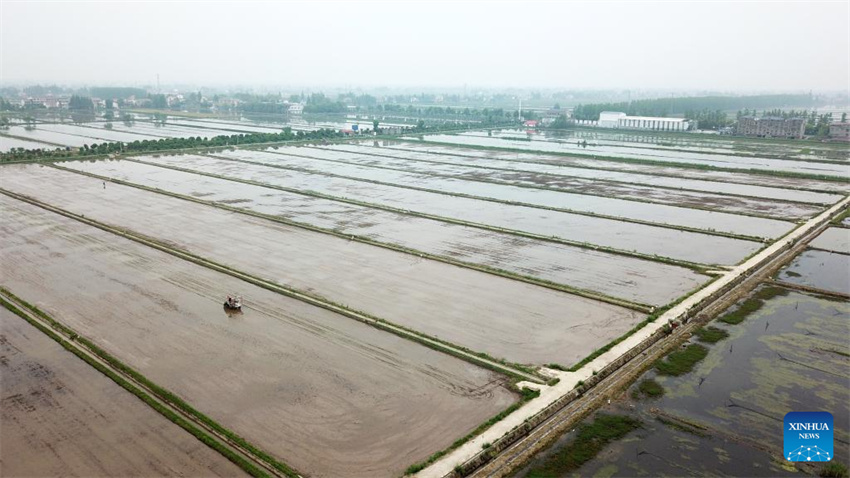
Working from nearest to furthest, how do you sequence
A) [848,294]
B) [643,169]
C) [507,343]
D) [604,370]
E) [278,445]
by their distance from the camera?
[278,445]
[604,370]
[507,343]
[848,294]
[643,169]

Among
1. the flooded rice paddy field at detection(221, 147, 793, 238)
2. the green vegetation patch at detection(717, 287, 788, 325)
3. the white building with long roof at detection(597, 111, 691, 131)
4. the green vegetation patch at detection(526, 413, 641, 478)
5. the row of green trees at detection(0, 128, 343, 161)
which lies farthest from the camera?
the white building with long roof at detection(597, 111, 691, 131)

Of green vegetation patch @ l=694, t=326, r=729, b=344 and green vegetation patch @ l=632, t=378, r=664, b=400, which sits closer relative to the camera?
green vegetation patch @ l=632, t=378, r=664, b=400

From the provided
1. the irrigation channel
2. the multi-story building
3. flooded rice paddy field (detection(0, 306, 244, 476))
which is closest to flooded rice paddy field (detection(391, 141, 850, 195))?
the irrigation channel

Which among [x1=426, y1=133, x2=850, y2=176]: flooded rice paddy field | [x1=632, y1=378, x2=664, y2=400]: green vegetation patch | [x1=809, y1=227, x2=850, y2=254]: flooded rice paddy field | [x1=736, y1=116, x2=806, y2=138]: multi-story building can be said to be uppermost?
[x1=736, y1=116, x2=806, y2=138]: multi-story building

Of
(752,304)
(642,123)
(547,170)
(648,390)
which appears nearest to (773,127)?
(642,123)

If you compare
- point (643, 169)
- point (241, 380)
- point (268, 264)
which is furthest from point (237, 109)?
point (241, 380)

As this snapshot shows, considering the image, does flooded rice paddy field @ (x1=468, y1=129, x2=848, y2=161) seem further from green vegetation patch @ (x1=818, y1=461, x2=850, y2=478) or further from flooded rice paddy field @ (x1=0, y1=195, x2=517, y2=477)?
flooded rice paddy field @ (x1=0, y1=195, x2=517, y2=477)

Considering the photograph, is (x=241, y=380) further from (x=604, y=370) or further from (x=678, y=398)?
(x=678, y=398)

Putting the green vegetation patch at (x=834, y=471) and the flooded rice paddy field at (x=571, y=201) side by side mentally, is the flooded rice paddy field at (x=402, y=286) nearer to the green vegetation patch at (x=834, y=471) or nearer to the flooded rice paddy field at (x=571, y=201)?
the green vegetation patch at (x=834, y=471)
